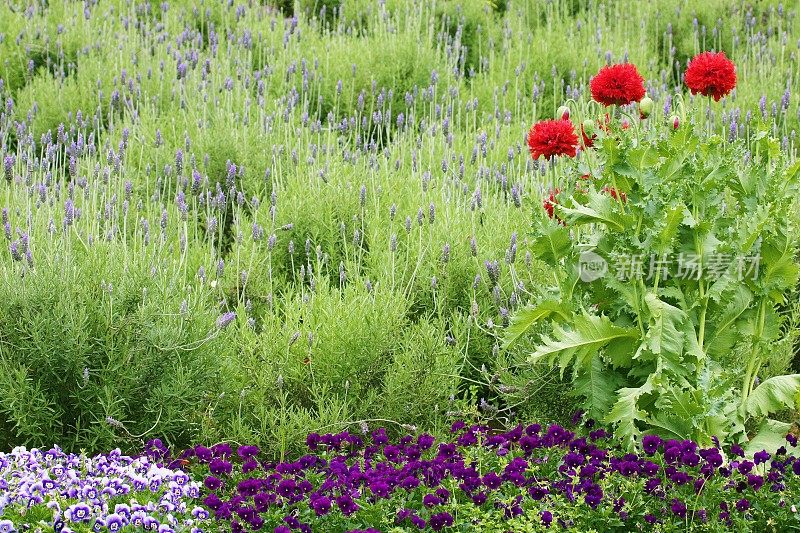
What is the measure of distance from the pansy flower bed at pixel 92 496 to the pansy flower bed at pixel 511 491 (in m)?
0.10

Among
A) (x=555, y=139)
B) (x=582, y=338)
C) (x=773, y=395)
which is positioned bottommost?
(x=773, y=395)

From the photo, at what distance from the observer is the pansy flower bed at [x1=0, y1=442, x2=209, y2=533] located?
2.38m

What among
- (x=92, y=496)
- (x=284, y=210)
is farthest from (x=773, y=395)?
(x=284, y=210)

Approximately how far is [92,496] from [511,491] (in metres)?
1.11

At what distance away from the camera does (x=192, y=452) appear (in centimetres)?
292

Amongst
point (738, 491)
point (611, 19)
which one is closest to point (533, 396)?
point (738, 491)

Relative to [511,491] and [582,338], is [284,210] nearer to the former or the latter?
[582,338]

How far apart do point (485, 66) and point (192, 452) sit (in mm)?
4460

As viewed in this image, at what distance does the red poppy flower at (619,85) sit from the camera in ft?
11.5

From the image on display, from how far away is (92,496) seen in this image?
250 centimetres

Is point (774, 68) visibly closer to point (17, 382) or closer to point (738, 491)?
point (738, 491)

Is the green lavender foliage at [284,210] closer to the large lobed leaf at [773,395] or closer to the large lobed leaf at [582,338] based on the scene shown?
the large lobed leaf at [582,338]

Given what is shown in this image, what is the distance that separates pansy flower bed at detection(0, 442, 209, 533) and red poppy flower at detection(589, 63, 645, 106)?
194 centimetres

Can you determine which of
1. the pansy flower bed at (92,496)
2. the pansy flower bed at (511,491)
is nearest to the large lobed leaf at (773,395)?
the pansy flower bed at (511,491)
